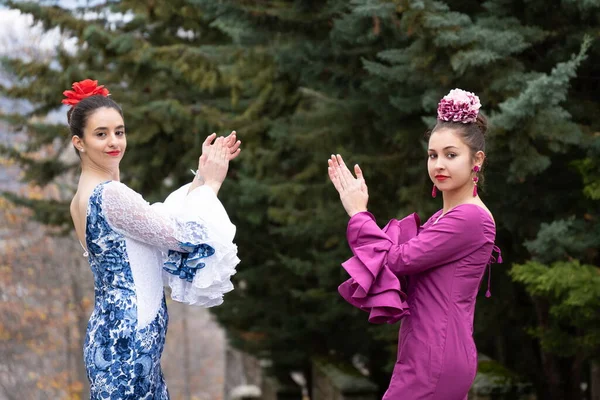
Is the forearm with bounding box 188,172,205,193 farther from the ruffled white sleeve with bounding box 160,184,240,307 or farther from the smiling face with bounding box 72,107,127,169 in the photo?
the smiling face with bounding box 72,107,127,169

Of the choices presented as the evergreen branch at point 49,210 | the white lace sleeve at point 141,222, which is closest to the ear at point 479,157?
the white lace sleeve at point 141,222

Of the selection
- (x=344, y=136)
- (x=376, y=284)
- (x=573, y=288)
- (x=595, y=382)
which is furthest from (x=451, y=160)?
(x=595, y=382)

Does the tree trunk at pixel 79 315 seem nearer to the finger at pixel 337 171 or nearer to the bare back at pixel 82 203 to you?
the bare back at pixel 82 203

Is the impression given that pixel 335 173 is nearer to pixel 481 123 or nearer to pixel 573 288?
pixel 481 123

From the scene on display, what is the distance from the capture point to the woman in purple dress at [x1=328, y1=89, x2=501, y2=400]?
356cm

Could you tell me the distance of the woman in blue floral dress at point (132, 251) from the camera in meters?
3.79

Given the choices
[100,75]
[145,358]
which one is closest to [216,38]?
[100,75]

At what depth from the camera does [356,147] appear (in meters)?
7.41

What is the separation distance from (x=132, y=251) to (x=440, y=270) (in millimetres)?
1318

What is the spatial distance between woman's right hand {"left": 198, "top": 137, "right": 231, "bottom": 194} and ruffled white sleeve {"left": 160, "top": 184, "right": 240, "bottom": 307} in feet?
0.21

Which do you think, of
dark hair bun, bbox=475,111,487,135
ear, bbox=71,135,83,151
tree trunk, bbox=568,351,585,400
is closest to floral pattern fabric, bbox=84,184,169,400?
ear, bbox=71,135,83,151

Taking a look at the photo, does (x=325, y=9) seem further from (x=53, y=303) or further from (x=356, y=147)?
(x=53, y=303)

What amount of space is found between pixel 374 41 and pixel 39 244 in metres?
17.3

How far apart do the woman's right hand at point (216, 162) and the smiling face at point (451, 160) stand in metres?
0.97
